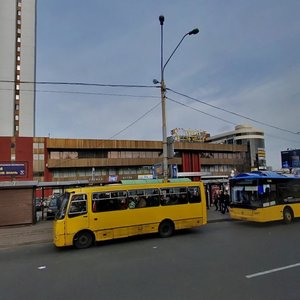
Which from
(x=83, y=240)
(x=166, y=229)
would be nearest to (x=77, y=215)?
(x=83, y=240)

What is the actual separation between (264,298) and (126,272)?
358 centimetres

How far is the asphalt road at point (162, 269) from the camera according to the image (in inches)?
263

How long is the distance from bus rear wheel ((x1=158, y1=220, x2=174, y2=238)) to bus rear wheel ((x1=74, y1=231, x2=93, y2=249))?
10.3 feet

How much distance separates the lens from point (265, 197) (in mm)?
17172

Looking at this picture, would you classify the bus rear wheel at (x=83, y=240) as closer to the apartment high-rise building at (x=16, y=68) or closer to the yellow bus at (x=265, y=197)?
the yellow bus at (x=265, y=197)

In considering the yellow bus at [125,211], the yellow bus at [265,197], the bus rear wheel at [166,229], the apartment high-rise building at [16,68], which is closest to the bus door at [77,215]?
the yellow bus at [125,211]

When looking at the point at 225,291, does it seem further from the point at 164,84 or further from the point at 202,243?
the point at 164,84

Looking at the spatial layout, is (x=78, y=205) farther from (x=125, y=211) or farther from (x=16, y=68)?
(x=16, y=68)

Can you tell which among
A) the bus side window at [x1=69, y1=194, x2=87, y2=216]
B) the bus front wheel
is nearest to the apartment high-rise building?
the bus side window at [x1=69, y1=194, x2=87, y2=216]

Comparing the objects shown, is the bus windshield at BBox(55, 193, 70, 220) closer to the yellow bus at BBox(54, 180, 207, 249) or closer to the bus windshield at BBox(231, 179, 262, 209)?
the yellow bus at BBox(54, 180, 207, 249)

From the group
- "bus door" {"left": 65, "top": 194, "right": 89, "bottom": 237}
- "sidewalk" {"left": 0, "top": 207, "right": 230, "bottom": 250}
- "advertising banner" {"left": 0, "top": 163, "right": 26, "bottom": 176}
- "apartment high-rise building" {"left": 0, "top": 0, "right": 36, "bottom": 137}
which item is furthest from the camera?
"apartment high-rise building" {"left": 0, "top": 0, "right": 36, "bottom": 137}

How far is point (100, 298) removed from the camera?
21.2 ft

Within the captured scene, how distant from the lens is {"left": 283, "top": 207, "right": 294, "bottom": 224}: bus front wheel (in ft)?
57.8

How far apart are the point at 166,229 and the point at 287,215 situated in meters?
7.37
